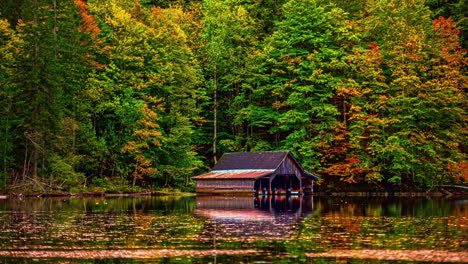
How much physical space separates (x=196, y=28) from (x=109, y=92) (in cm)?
2020

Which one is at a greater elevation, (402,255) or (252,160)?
Result: (252,160)

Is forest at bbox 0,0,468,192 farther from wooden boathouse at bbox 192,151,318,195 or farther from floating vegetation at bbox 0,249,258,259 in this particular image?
floating vegetation at bbox 0,249,258,259

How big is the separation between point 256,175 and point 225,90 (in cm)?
2133

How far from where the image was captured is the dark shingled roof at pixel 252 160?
6068cm

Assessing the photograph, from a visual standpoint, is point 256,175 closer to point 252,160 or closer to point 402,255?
point 252,160

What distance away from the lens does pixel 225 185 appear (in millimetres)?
61625

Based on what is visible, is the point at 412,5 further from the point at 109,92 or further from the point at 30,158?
the point at 30,158

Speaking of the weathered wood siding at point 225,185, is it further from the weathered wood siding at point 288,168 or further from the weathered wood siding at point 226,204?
the weathered wood siding at point 288,168

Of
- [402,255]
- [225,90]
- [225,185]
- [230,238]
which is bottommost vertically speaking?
[402,255]

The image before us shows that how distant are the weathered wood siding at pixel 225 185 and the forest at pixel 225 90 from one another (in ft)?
16.0

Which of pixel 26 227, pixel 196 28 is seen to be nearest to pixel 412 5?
pixel 196 28

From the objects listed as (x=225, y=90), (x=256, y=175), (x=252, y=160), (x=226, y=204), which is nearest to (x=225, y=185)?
(x=252, y=160)

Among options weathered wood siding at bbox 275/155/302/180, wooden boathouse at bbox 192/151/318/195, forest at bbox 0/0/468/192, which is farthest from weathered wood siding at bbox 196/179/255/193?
forest at bbox 0/0/468/192

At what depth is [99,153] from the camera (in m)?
63.4
